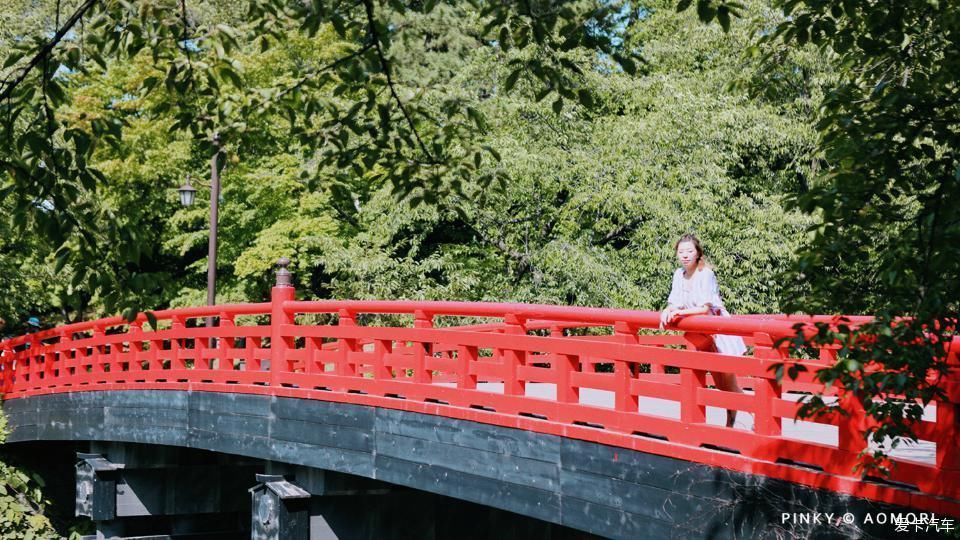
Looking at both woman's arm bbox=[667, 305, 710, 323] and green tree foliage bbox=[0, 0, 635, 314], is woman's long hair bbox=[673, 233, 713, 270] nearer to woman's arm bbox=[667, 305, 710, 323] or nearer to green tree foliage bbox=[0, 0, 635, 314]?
woman's arm bbox=[667, 305, 710, 323]

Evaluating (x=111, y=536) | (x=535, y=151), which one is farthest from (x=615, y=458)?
(x=535, y=151)

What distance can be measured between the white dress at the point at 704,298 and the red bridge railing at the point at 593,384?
0.17 meters

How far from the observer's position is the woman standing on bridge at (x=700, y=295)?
7.75 meters

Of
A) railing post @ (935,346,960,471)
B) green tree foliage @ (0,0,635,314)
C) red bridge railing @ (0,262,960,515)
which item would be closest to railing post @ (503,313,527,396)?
red bridge railing @ (0,262,960,515)

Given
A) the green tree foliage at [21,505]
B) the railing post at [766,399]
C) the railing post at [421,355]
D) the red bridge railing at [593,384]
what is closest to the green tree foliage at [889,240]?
the red bridge railing at [593,384]

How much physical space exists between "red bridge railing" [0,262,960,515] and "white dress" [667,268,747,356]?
0.54ft

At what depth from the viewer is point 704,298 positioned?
7.81 metres

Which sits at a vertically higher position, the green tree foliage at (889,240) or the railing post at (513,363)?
the green tree foliage at (889,240)

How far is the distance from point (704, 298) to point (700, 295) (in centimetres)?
4

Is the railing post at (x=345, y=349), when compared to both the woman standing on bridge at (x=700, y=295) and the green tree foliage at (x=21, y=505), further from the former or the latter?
the green tree foliage at (x=21, y=505)

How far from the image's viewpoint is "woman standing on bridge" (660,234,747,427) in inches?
305

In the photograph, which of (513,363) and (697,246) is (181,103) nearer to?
(697,246)

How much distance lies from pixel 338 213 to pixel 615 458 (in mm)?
19904

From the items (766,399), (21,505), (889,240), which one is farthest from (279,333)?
(21,505)
